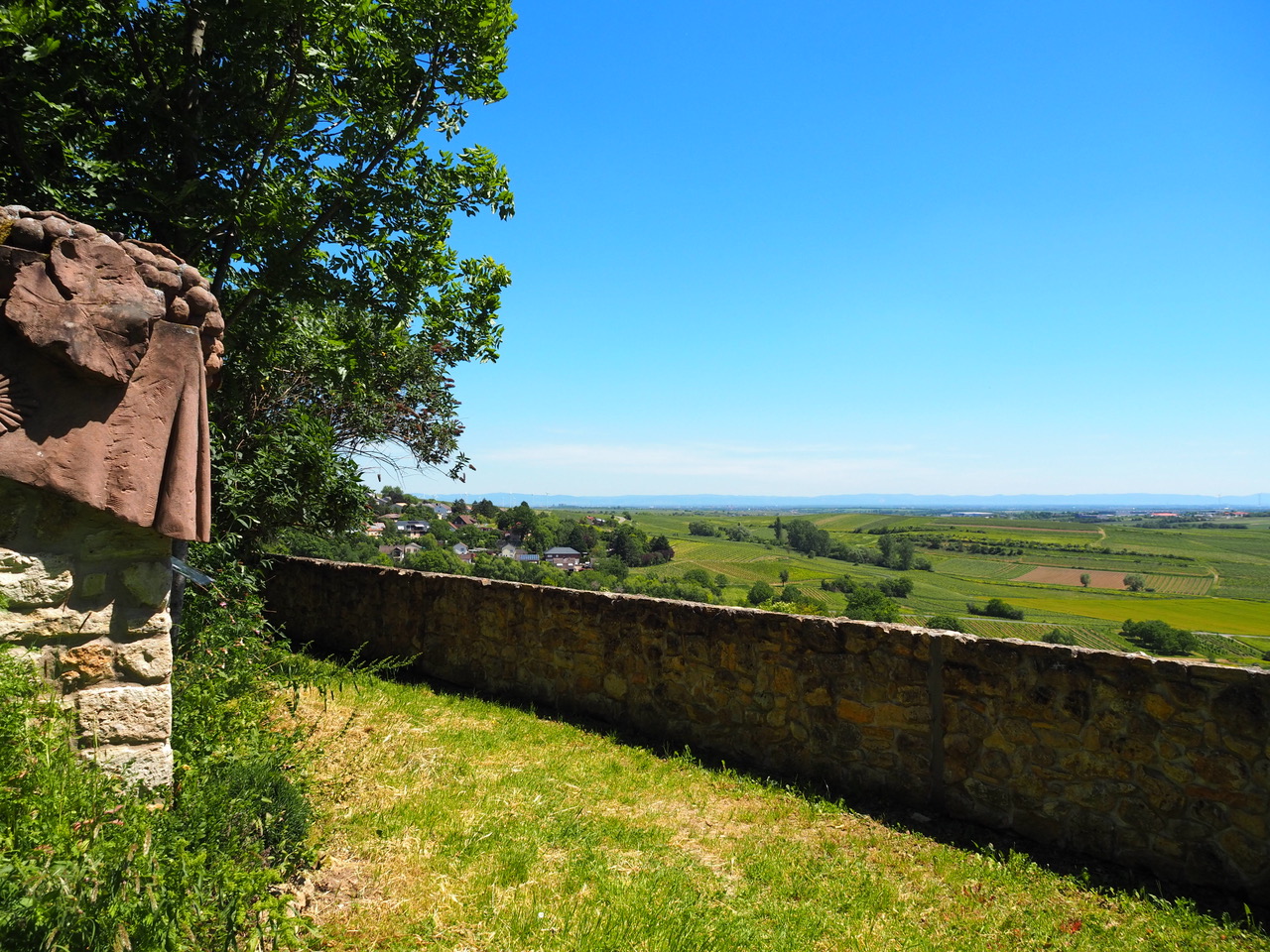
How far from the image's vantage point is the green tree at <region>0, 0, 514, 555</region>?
5.07 metres

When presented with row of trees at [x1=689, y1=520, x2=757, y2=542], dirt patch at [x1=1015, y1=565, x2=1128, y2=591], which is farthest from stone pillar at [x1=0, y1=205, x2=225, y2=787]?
row of trees at [x1=689, y1=520, x2=757, y2=542]

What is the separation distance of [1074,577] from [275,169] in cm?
1857

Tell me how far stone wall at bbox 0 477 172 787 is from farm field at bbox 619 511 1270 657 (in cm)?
553

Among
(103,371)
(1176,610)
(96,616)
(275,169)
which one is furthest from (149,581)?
(1176,610)

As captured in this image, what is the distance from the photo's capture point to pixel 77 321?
2566 millimetres

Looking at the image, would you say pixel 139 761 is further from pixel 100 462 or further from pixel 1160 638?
pixel 1160 638

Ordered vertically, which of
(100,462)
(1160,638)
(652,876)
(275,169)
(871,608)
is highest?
(275,169)

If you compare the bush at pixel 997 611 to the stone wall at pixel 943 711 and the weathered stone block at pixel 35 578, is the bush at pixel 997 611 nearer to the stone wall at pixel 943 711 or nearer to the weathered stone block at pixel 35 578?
the stone wall at pixel 943 711

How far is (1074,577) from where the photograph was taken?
54.4ft

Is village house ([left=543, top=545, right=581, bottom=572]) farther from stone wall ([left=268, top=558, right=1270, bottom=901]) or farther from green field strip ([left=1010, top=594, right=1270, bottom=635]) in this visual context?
green field strip ([left=1010, top=594, right=1270, bottom=635])

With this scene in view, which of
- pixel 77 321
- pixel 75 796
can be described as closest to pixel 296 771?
pixel 75 796

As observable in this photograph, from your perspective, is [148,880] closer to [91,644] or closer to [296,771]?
[91,644]

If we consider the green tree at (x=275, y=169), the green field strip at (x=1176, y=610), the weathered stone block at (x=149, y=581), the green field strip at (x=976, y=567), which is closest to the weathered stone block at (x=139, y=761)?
the weathered stone block at (x=149, y=581)

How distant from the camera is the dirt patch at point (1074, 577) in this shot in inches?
593
